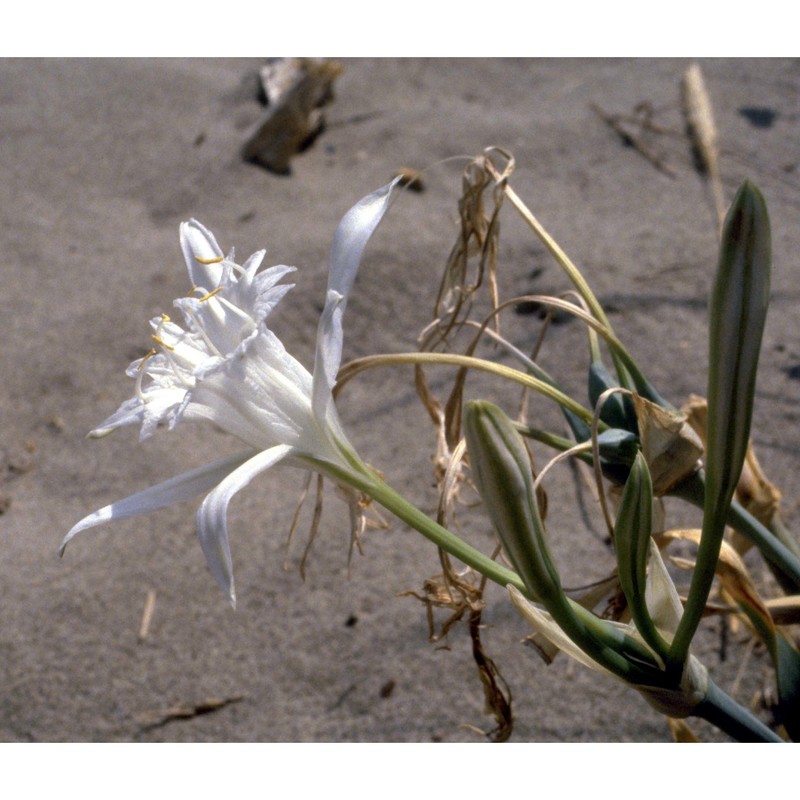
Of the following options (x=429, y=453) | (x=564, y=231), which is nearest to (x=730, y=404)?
(x=429, y=453)

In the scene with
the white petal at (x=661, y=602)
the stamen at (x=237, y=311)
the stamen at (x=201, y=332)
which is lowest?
the white petal at (x=661, y=602)

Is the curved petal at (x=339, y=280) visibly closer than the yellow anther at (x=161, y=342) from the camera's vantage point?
Yes

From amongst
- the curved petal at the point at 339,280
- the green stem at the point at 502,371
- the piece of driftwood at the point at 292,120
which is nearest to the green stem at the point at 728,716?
the green stem at the point at 502,371

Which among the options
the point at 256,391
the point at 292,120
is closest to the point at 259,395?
the point at 256,391

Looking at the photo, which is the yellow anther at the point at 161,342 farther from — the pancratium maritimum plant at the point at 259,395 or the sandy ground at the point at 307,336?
the sandy ground at the point at 307,336

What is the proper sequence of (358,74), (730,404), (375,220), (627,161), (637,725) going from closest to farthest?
(730,404) → (375,220) → (637,725) → (627,161) → (358,74)

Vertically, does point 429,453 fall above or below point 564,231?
below

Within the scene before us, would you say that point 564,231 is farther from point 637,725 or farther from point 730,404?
point 730,404
